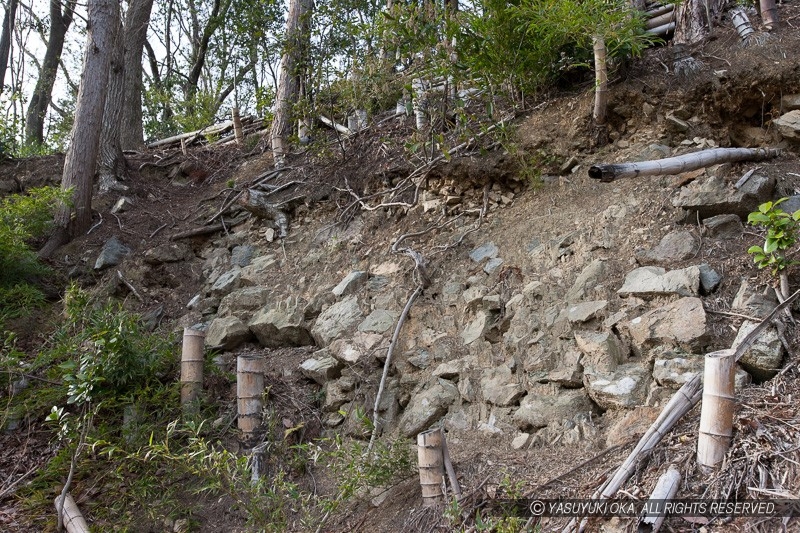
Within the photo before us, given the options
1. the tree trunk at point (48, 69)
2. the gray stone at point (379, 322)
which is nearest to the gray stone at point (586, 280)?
the gray stone at point (379, 322)

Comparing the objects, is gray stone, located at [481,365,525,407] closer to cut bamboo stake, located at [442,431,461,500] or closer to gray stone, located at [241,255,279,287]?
cut bamboo stake, located at [442,431,461,500]

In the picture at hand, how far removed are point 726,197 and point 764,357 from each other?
1.32 metres

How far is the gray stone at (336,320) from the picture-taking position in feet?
15.9

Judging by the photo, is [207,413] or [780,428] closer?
[780,428]

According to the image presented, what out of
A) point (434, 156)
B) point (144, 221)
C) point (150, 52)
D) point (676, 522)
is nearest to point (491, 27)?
point (434, 156)

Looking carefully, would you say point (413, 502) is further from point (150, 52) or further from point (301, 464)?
point (150, 52)

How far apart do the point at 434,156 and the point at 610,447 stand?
310 centimetres

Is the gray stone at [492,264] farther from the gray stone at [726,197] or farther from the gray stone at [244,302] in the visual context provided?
the gray stone at [244,302]

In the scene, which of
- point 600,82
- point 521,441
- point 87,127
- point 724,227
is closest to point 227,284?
point 87,127

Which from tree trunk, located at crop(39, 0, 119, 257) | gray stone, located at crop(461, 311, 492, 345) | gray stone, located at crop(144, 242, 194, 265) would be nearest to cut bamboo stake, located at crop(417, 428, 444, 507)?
gray stone, located at crop(461, 311, 492, 345)

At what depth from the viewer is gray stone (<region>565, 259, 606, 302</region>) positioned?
4.06m

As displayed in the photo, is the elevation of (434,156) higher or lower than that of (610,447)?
higher

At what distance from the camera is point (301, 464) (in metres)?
4.08

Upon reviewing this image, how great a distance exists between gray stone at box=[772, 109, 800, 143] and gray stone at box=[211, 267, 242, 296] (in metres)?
4.36
